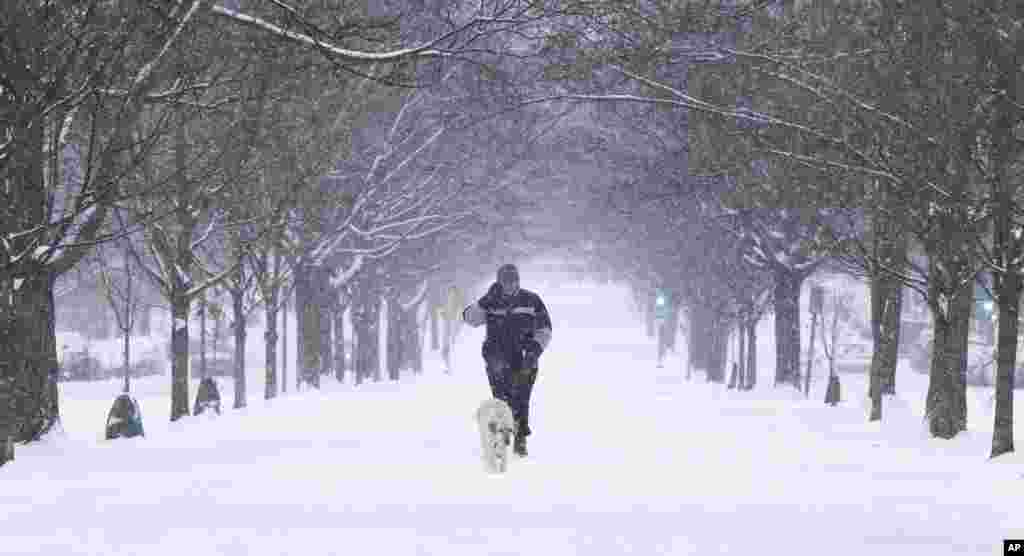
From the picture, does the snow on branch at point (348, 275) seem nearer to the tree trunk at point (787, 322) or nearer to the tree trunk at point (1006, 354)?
the tree trunk at point (787, 322)

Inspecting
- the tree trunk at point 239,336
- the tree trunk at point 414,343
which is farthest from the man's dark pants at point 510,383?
the tree trunk at point 414,343

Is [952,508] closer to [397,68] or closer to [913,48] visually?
[913,48]

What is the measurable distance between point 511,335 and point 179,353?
35.2ft

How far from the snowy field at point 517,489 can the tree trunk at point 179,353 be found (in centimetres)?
89

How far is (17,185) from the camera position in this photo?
49.2 ft

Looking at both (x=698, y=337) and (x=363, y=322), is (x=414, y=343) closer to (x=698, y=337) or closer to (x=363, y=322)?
(x=698, y=337)

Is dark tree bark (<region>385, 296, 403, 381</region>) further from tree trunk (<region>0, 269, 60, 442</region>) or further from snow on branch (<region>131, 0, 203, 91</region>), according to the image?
snow on branch (<region>131, 0, 203, 91</region>)

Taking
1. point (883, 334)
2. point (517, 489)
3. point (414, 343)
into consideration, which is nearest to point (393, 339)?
point (414, 343)

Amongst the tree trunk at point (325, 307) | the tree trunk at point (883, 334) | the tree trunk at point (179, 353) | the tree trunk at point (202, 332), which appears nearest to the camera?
the tree trunk at point (179, 353)

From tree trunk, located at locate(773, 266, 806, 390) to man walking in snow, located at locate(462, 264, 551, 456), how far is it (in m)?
21.0

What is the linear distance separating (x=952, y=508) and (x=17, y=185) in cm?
918

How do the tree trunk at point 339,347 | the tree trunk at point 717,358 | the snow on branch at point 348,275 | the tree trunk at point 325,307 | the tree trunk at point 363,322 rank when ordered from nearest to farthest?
1. the tree trunk at point 325,307
2. the snow on branch at point 348,275
3. the tree trunk at point 339,347
4. the tree trunk at point 363,322
5. the tree trunk at point 717,358

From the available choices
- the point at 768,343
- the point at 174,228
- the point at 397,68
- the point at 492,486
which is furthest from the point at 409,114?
the point at 768,343

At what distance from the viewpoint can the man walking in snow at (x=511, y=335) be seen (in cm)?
1418
